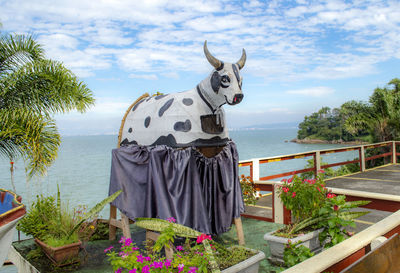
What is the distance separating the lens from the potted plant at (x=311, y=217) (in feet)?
12.9

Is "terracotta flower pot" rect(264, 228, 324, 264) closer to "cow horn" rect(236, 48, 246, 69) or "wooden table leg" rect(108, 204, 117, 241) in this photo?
"cow horn" rect(236, 48, 246, 69)

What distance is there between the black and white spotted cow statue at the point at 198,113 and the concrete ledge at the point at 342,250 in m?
2.15

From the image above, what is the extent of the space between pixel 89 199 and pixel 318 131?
147ft

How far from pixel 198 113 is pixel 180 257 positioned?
2174mm

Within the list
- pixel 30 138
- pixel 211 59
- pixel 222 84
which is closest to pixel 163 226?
pixel 222 84

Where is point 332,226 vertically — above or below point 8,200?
below

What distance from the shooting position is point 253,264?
3.47 m

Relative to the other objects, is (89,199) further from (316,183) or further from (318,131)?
(318,131)

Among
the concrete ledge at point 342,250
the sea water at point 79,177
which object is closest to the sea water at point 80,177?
the sea water at point 79,177

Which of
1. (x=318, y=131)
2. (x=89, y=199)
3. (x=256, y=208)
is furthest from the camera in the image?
(x=318, y=131)

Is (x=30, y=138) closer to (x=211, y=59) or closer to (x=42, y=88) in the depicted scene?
(x=42, y=88)

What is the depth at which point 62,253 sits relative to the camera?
14.2 feet

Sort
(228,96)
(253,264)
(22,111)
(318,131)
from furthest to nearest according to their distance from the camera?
1. (318,131)
2. (22,111)
3. (228,96)
4. (253,264)

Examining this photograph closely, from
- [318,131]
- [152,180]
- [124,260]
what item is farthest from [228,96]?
[318,131]
